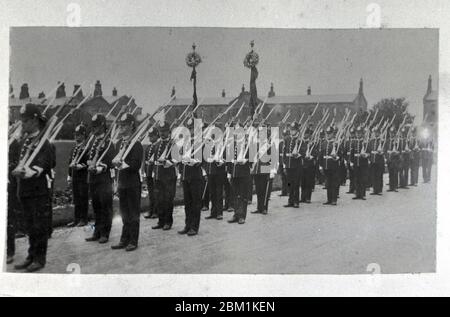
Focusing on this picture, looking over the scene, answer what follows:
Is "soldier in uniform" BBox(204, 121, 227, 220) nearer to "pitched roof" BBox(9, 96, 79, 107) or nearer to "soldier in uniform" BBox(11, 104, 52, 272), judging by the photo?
"pitched roof" BBox(9, 96, 79, 107)

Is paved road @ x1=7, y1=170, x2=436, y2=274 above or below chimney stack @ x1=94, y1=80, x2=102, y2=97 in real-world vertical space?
below

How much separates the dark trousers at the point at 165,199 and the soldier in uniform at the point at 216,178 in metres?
0.44

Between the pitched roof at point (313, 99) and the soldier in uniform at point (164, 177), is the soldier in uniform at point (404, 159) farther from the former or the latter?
the soldier in uniform at point (164, 177)

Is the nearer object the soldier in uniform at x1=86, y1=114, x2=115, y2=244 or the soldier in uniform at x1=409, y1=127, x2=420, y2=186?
the soldier in uniform at x1=86, y1=114, x2=115, y2=244

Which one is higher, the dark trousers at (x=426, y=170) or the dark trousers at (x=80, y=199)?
the dark trousers at (x=426, y=170)

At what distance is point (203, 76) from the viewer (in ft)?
15.9

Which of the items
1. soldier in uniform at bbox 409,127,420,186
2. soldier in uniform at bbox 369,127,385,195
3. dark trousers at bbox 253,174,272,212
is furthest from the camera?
soldier in uniform at bbox 369,127,385,195

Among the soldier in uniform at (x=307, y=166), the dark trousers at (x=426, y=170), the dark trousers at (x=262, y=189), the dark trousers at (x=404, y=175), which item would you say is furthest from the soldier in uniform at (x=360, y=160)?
the dark trousers at (x=262, y=189)

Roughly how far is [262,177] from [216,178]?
52cm

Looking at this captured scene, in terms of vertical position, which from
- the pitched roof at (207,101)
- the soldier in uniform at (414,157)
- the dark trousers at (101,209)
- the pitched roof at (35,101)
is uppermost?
the pitched roof at (207,101)

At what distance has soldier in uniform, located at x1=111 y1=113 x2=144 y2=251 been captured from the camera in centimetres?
A: 445

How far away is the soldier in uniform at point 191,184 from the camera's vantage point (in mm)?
4777

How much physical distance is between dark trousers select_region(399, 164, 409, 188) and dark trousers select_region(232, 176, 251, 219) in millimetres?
1906

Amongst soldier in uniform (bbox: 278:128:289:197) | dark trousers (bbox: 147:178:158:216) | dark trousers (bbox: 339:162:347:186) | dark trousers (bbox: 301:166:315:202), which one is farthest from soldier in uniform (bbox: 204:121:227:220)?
dark trousers (bbox: 339:162:347:186)
